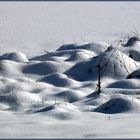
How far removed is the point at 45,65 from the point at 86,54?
29.6 inches

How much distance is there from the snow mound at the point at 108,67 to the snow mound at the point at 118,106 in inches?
66.0

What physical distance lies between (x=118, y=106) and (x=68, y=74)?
2.03 m

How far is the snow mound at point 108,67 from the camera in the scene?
6027 millimetres

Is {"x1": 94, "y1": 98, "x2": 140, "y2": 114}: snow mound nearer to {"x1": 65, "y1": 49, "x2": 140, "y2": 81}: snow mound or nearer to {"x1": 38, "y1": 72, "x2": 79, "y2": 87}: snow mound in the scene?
{"x1": 38, "y1": 72, "x2": 79, "y2": 87}: snow mound

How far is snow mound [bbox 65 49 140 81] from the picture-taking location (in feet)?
19.8

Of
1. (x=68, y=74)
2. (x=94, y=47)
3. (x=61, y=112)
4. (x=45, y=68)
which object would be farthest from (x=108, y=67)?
(x=61, y=112)

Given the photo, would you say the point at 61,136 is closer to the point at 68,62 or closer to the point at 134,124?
the point at 134,124

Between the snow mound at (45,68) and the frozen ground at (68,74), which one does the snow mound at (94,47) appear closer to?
the frozen ground at (68,74)

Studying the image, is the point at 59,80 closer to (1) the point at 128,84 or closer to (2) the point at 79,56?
(1) the point at 128,84

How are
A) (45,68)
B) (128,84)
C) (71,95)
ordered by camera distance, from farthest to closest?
(45,68)
(128,84)
(71,95)

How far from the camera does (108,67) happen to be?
20.0 ft

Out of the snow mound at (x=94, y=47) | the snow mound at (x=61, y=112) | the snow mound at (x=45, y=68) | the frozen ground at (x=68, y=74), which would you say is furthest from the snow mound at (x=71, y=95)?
the snow mound at (x=94, y=47)

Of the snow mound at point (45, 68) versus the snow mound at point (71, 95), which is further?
the snow mound at point (45, 68)

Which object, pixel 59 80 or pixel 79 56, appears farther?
pixel 79 56
